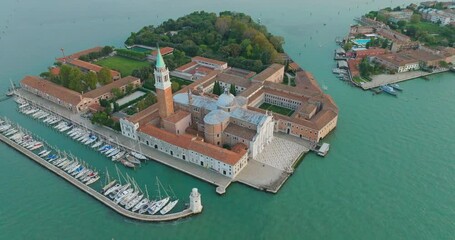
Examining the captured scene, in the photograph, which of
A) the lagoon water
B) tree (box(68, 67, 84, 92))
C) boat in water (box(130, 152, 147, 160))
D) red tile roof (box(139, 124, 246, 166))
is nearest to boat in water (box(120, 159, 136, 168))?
the lagoon water

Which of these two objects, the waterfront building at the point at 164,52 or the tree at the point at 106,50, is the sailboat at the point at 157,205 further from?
the tree at the point at 106,50

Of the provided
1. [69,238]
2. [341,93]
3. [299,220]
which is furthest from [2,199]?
[341,93]

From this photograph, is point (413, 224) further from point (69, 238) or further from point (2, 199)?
point (2, 199)

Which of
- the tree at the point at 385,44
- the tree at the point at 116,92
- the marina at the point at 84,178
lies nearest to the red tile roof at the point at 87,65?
the tree at the point at 116,92

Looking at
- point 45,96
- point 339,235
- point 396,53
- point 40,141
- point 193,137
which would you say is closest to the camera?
point 339,235

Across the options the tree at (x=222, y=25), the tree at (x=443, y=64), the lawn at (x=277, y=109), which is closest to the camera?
the lawn at (x=277, y=109)

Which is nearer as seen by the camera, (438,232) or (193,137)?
(438,232)

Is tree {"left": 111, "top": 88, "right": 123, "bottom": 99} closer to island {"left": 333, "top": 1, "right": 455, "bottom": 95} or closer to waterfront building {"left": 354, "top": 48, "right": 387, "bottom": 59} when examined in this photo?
island {"left": 333, "top": 1, "right": 455, "bottom": 95}
